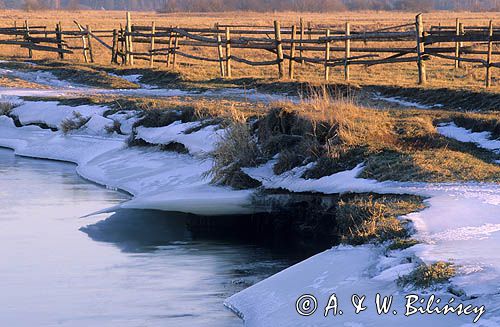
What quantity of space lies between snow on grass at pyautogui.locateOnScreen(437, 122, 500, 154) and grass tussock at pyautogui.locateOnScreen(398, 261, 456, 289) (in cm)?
623

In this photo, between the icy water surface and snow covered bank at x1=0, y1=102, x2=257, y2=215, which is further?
snow covered bank at x1=0, y1=102, x2=257, y2=215

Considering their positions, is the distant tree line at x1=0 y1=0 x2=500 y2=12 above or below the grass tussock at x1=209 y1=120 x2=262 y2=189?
below

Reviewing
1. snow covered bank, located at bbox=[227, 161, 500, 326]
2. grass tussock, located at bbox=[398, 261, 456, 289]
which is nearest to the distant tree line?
snow covered bank, located at bbox=[227, 161, 500, 326]

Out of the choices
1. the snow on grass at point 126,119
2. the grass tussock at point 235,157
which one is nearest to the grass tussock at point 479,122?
the grass tussock at point 235,157

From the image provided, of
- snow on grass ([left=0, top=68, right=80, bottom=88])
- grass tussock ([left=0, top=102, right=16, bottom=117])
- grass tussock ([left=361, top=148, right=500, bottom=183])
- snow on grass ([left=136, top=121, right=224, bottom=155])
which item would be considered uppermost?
grass tussock ([left=361, top=148, right=500, bottom=183])

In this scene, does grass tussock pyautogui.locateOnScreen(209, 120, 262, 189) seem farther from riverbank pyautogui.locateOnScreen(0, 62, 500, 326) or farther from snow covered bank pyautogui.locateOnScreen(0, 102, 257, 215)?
snow covered bank pyautogui.locateOnScreen(0, 102, 257, 215)

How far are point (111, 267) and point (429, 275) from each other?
3.91m

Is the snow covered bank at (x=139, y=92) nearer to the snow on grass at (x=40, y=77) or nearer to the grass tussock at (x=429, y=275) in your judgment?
the snow on grass at (x=40, y=77)

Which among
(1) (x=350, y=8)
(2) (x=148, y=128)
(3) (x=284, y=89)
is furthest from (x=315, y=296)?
(1) (x=350, y=8)

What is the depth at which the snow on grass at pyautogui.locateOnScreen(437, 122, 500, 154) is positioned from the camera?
1400cm

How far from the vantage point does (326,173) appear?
1298 centimetres

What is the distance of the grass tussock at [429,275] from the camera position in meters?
7.48

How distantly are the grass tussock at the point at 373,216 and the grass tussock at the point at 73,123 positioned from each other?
9991 mm

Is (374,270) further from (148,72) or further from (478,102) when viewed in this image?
(148,72)
